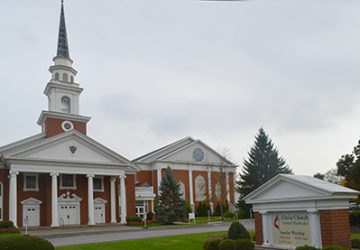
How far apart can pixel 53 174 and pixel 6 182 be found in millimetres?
4743

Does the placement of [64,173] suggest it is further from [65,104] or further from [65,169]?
[65,104]

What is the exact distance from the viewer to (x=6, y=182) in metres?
32.5

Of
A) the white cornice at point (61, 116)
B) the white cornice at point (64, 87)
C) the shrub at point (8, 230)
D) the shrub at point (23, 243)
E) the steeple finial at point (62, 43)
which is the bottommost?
the shrub at point (8, 230)

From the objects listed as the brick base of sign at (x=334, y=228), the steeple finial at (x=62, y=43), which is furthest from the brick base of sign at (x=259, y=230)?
the steeple finial at (x=62, y=43)

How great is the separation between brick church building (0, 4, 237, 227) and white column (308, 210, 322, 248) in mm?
27564

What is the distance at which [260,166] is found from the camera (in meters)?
42.2

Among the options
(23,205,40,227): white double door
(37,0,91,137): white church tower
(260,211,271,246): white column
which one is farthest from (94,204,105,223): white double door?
(260,211,271,246): white column

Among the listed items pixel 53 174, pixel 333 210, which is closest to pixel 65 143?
pixel 53 174

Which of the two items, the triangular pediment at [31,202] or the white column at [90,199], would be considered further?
the white column at [90,199]

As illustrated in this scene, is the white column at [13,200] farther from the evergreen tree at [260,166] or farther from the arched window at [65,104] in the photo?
the evergreen tree at [260,166]

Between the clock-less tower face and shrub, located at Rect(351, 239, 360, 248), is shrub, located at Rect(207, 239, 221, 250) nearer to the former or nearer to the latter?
shrub, located at Rect(351, 239, 360, 248)

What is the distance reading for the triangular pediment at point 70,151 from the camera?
31.5 metres

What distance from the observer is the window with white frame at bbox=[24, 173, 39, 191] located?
33834 mm

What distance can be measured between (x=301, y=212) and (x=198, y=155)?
44.9m
